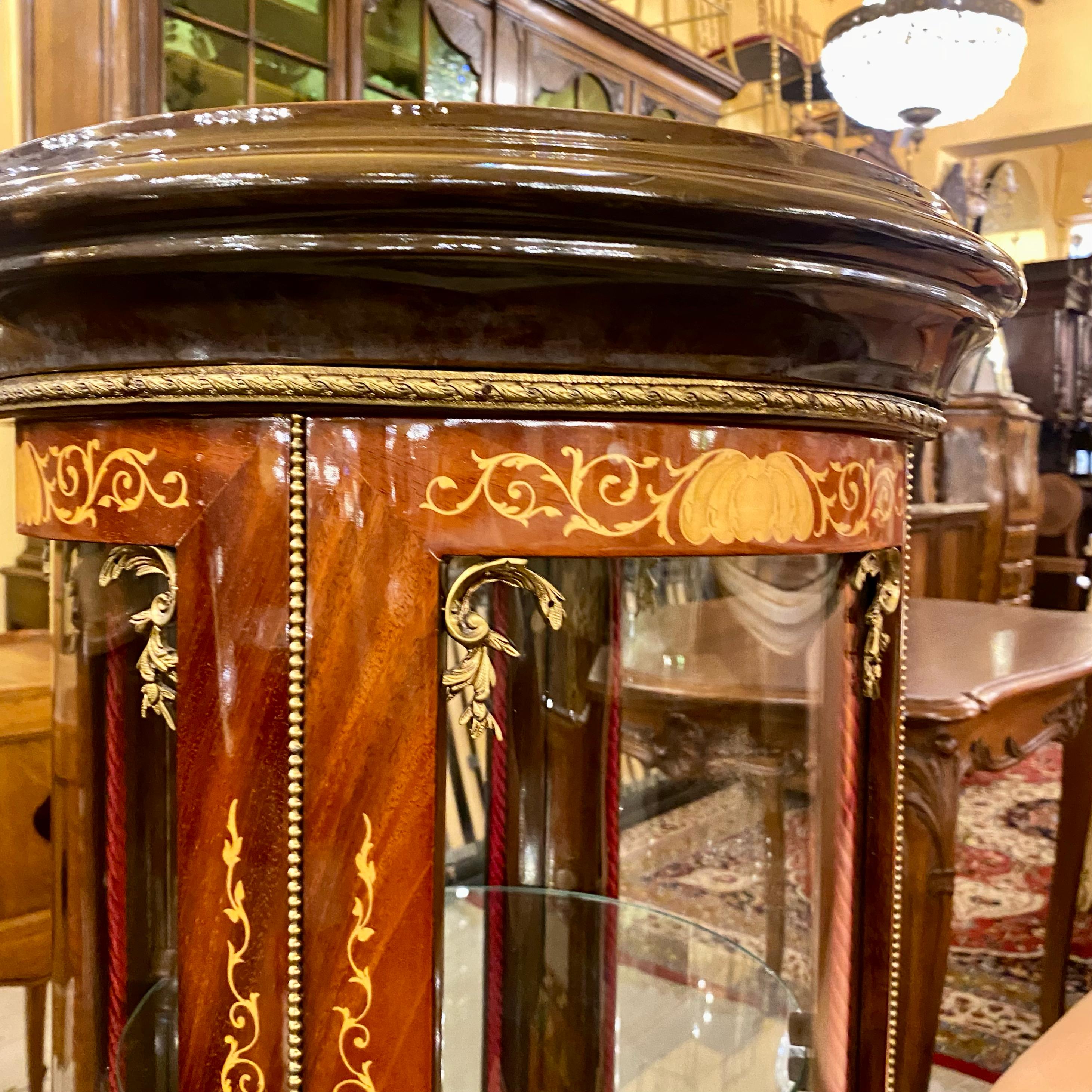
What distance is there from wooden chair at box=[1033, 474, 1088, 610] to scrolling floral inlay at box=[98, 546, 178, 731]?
450 centimetres

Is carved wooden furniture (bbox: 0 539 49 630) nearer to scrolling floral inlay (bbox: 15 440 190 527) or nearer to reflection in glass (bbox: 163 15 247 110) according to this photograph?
reflection in glass (bbox: 163 15 247 110)

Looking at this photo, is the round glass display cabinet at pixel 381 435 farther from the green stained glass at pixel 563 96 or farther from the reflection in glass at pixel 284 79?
the green stained glass at pixel 563 96

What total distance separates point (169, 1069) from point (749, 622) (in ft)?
1.43

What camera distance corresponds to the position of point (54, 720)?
20.7 inches

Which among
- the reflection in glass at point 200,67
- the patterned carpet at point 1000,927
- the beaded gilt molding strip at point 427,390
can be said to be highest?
the reflection in glass at point 200,67

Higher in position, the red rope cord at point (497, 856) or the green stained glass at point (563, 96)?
the green stained glass at point (563, 96)

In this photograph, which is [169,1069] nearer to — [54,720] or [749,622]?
[54,720]

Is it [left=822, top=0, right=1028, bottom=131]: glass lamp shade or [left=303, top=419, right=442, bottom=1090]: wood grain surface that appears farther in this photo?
[left=822, top=0, right=1028, bottom=131]: glass lamp shade

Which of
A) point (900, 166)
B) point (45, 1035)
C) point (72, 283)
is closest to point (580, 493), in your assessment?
point (72, 283)

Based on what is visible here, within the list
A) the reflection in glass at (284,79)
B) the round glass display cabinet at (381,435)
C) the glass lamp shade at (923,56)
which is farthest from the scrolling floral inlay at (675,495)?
the glass lamp shade at (923,56)

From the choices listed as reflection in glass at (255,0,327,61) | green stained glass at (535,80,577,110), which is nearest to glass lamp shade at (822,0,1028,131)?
green stained glass at (535,80,577,110)

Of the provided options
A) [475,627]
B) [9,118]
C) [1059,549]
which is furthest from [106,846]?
[1059,549]

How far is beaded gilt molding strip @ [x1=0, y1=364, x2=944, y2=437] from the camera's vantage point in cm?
35

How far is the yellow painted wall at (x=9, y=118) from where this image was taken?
4.49 ft
